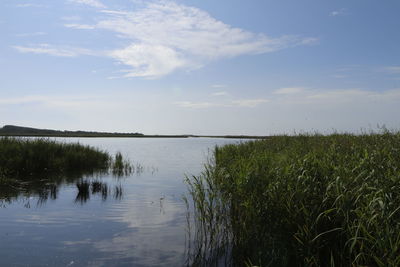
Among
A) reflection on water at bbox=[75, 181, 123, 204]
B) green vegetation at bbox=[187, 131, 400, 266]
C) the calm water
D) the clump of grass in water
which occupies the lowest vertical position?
the calm water

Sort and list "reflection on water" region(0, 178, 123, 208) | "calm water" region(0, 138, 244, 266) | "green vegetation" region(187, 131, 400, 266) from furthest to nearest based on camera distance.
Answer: "reflection on water" region(0, 178, 123, 208) → "calm water" region(0, 138, 244, 266) → "green vegetation" region(187, 131, 400, 266)

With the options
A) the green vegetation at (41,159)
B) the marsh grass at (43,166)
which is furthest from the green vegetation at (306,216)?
the green vegetation at (41,159)

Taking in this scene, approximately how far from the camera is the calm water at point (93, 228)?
799 cm

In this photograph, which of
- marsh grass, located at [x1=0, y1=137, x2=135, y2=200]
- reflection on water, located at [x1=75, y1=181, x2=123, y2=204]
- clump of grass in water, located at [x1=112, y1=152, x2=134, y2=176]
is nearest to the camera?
reflection on water, located at [x1=75, y1=181, x2=123, y2=204]

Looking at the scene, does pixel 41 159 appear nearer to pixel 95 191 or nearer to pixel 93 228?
pixel 95 191

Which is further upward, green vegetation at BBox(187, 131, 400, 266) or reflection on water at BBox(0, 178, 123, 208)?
green vegetation at BBox(187, 131, 400, 266)

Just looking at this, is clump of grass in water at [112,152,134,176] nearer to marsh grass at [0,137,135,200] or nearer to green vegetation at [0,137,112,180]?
marsh grass at [0,137,135,200]

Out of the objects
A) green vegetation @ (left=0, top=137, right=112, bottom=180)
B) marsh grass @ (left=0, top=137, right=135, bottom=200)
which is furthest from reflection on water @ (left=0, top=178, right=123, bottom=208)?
green vegetation @ (left=0, top=137, right=112, bottom=180)

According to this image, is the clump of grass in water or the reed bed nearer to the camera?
the reed bed

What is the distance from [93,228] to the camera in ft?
34.4

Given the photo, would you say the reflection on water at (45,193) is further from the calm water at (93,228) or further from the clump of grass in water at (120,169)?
the clump of grass in water at (120,169)

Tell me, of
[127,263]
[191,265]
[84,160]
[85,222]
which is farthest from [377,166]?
[84,160]

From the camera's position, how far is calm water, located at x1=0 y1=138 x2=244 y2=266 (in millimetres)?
7992

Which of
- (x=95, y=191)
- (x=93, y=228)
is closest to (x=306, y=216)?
(x=93, y=228)
